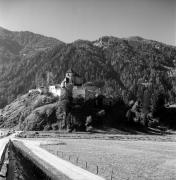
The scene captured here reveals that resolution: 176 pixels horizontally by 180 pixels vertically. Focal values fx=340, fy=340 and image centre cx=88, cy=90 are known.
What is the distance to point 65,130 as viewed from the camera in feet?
532

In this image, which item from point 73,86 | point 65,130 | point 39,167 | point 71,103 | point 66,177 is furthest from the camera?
point 73,86

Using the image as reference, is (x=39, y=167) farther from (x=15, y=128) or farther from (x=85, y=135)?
(x=15, y=128)

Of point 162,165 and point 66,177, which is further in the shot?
point 162,165

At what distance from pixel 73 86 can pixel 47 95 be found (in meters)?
16.0

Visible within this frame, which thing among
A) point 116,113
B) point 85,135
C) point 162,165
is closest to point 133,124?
point 116,113

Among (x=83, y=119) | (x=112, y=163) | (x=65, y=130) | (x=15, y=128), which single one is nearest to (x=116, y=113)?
(x=83, y=119)

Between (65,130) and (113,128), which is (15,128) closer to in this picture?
(65,130)

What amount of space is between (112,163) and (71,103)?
118 m

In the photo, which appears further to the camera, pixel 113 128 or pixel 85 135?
pixel 113 128

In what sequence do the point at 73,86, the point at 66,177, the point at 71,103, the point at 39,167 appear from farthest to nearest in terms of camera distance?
1. the point at 73,86
2. the point at 71,103
3. the point at 39,167
4. the point at 66,177

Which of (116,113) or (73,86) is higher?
(73,86)

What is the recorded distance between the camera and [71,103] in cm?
17788

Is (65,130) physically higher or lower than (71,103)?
lower

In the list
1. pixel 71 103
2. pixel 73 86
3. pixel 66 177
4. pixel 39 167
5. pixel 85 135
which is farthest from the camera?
pixel 73 86
